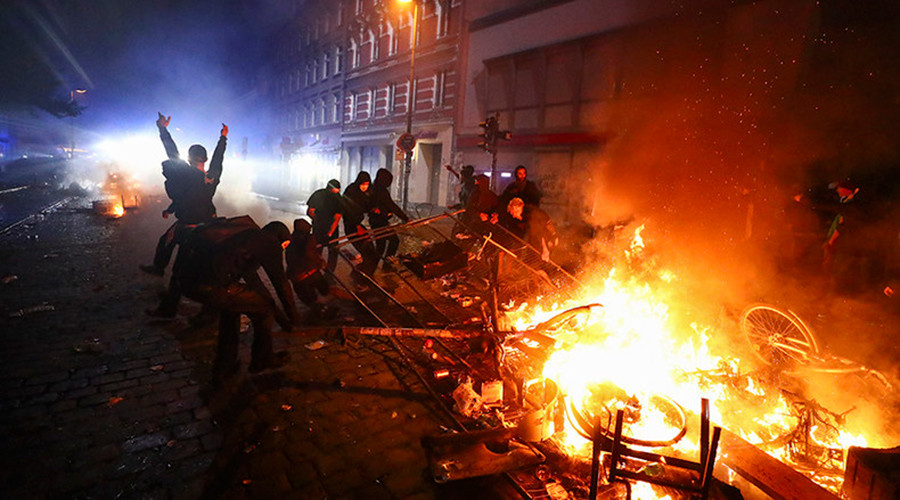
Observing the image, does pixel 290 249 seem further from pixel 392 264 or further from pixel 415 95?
pixel 415 95

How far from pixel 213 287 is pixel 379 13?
25668mm

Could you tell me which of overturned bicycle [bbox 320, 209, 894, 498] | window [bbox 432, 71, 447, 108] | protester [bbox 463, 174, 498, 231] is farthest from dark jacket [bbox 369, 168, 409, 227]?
window [bbox 432, 71, 447, 108]

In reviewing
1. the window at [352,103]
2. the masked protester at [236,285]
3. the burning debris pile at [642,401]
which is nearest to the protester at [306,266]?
the masked protester at [236,285]

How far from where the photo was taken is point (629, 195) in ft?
38.0

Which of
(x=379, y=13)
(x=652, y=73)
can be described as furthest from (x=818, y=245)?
(x=379, y=13)

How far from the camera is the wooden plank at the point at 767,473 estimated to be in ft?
9.46

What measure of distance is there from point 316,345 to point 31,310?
418 centimetres

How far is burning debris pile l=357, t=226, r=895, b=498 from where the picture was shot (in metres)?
2.97

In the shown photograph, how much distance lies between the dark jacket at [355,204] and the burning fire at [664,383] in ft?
12.8

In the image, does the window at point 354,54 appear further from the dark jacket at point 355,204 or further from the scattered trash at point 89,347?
the scattered trash at point 89,347

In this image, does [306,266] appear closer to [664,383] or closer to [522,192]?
[522,192]

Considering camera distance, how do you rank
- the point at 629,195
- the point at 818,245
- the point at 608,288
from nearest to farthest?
the point at 608,288 < the point at 818,245 < the point at 629,195

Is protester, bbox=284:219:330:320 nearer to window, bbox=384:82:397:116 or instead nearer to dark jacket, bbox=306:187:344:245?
dark jacket, bbox=306:187:344:245

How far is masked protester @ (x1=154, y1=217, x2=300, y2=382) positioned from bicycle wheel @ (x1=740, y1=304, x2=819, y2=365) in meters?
5.84
